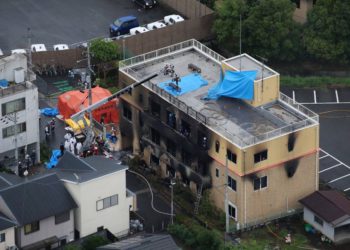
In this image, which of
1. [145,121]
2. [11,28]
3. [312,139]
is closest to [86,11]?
[11,28]

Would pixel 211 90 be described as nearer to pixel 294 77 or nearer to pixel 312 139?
pixel 312 139

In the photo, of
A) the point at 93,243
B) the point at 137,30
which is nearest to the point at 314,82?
the point at 137,30

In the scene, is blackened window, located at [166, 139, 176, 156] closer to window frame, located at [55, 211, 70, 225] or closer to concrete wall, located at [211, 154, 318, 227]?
concrete wall, located at [211, 154, 318, 227]

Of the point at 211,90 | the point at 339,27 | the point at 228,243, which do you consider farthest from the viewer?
the point at 339,27

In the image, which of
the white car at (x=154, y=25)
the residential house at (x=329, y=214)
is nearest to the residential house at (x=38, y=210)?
the residential house at (x=329, y=214)

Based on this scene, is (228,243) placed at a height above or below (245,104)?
below

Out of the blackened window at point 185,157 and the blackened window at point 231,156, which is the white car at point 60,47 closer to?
the blackened window at point 185,157

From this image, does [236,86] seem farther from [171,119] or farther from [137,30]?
[137,30]
